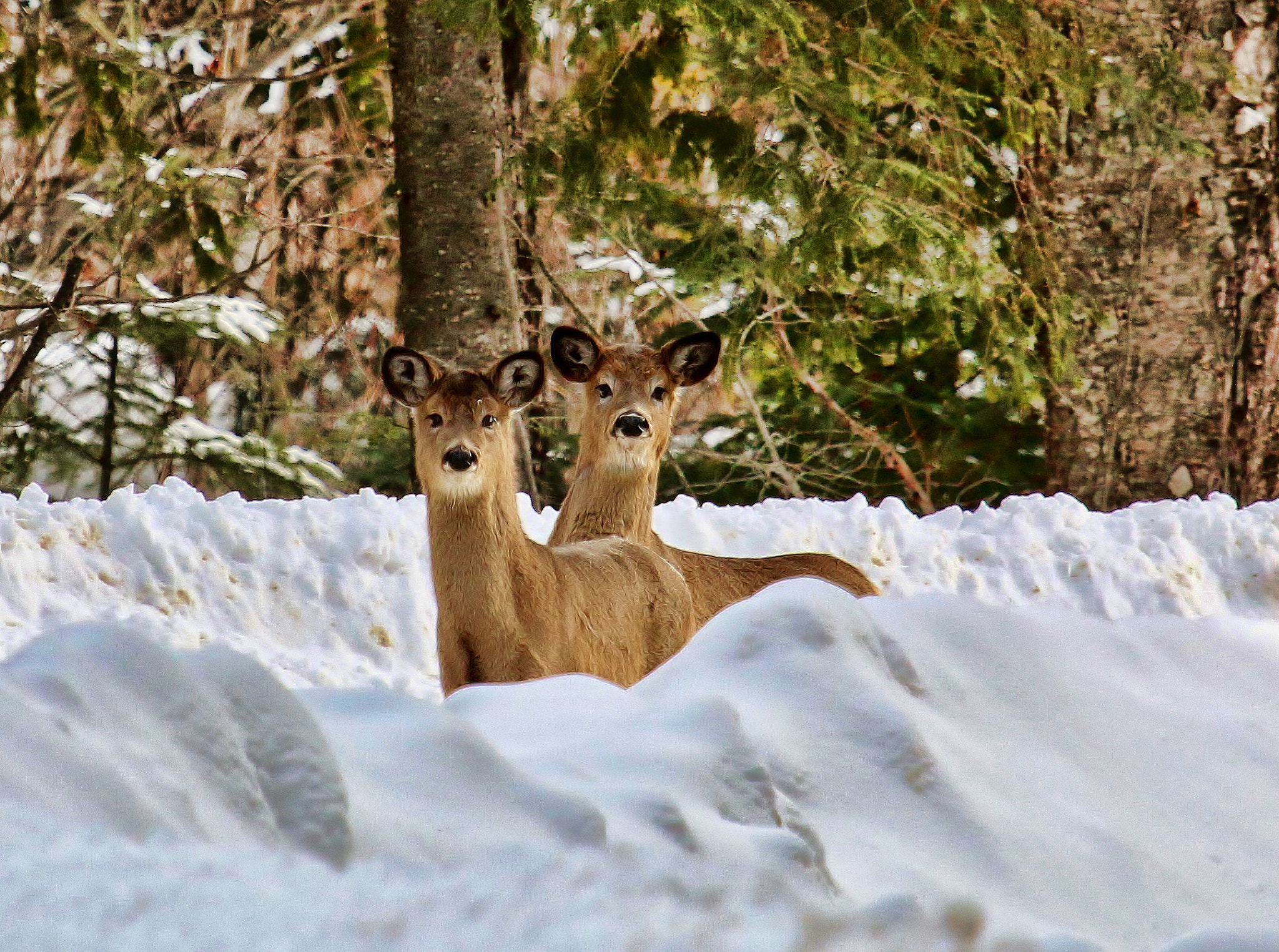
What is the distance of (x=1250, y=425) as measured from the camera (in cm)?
1130

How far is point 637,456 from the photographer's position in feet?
21.9

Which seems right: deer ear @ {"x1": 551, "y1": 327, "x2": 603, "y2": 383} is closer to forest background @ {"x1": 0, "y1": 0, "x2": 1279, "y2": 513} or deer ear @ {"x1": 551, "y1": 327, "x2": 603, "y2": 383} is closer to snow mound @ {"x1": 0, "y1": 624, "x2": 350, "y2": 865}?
forest background @ {"x1": 0, "y1": 0, "x2": 1279, "y2": 513}

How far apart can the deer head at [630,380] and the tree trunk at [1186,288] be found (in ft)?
17.6

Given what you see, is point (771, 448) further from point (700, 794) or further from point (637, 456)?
point (700, 794)

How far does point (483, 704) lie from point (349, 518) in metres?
5.36

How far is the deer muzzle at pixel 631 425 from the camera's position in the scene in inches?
256

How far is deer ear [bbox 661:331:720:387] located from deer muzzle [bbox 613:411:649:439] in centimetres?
27

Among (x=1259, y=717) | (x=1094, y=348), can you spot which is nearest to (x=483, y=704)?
(x=1259, y=717)

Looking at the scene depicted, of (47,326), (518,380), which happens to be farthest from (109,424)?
(518,380)

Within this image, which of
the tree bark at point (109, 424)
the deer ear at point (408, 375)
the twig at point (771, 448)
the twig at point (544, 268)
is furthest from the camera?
the tree bark at point (109, 424)

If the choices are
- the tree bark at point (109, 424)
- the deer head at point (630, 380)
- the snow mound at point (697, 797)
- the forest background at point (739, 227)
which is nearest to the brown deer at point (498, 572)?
the deer head at point (630, 380)

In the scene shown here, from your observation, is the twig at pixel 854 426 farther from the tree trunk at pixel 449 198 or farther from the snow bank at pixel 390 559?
the tree trunk at pixel 449 198

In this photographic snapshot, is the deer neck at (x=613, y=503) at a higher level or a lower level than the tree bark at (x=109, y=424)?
lower

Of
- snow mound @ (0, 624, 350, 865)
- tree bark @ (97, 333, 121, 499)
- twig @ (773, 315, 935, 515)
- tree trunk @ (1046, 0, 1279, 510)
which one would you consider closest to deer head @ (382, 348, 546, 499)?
snow mound @ (0, 624, 350, 865)
